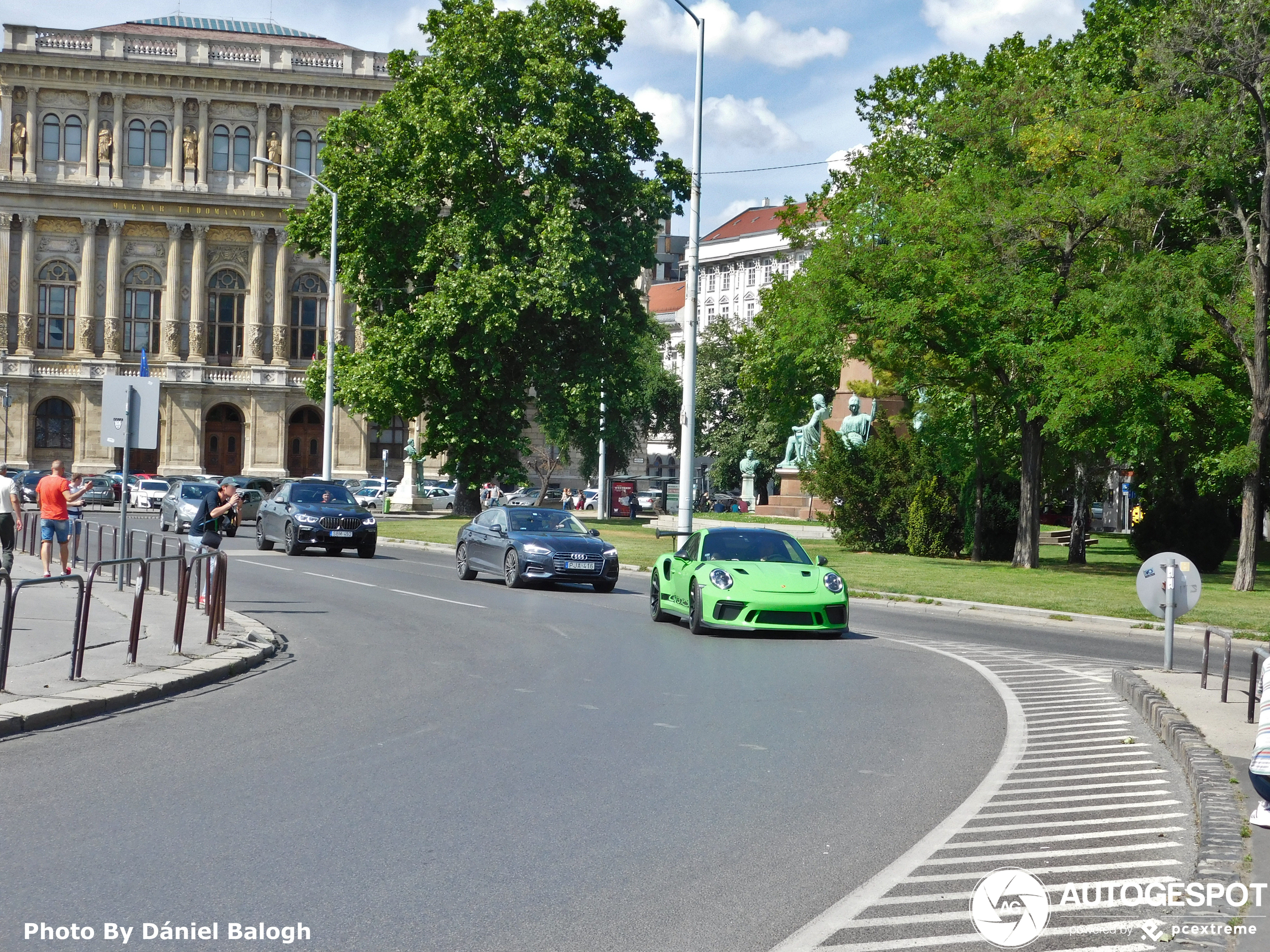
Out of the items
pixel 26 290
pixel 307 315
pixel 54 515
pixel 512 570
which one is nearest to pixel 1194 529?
pixel 512 570

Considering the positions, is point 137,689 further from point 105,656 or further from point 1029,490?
point 1029,490

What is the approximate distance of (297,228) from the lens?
175 feet

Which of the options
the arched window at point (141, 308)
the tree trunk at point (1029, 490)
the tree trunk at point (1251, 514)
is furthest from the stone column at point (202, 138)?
the tree trunk at point (1251, 514)

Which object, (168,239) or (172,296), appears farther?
(168,239)

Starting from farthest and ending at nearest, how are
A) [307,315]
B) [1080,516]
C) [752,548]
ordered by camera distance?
[307,315]
[1080,516]
[752,548]

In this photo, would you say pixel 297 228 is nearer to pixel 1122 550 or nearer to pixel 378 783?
pixel 1122 550

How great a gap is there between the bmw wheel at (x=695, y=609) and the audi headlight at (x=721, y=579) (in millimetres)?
230

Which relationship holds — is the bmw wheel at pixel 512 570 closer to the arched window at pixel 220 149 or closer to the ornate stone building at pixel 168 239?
the ornate stone building at pixel 168 239

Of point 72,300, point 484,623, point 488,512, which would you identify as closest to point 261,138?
point 72,300

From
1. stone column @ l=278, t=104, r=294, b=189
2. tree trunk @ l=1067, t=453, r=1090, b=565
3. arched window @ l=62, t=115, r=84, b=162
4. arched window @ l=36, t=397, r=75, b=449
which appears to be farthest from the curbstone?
arched window @ l=62, t=115, r=84, b=162

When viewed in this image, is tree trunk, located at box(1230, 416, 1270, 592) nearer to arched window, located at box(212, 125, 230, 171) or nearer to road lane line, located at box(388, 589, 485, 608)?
road lane line, located at box(388, 589, 485, 608)

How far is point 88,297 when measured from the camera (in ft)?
276

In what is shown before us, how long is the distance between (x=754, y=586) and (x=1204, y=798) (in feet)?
32.6
